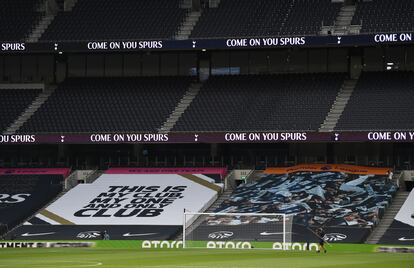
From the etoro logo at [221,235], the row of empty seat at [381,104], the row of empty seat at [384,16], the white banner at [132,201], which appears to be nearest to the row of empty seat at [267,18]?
the row of empty seat at [384,16]

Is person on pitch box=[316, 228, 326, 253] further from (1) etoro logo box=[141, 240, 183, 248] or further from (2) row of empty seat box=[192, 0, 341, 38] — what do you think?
(2) row of empty seat box=[192, 0, 341, 38]

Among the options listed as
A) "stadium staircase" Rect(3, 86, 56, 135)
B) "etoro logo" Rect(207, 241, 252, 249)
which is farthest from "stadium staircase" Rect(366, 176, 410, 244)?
"stadium staircase" Rect(3, 86, 56, 135)

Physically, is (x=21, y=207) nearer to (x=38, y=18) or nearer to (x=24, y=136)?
(x=24, y=136)

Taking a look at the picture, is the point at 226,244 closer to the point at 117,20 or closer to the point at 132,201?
the point at 132,201

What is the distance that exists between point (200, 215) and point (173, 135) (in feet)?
28.0

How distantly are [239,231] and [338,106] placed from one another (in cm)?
1432

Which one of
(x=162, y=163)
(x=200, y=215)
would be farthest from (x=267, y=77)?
(x=200, y=215)

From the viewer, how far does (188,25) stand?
71.1 m

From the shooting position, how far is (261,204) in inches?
2375

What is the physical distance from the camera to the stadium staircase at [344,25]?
66544 mm

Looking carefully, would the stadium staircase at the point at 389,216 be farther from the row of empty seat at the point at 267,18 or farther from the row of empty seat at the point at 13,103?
the row of empty seat at the point at 13,103

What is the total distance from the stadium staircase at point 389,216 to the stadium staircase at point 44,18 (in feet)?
90.6

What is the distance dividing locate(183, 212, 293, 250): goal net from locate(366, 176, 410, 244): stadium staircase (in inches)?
180

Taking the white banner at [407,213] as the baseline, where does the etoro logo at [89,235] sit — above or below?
below
